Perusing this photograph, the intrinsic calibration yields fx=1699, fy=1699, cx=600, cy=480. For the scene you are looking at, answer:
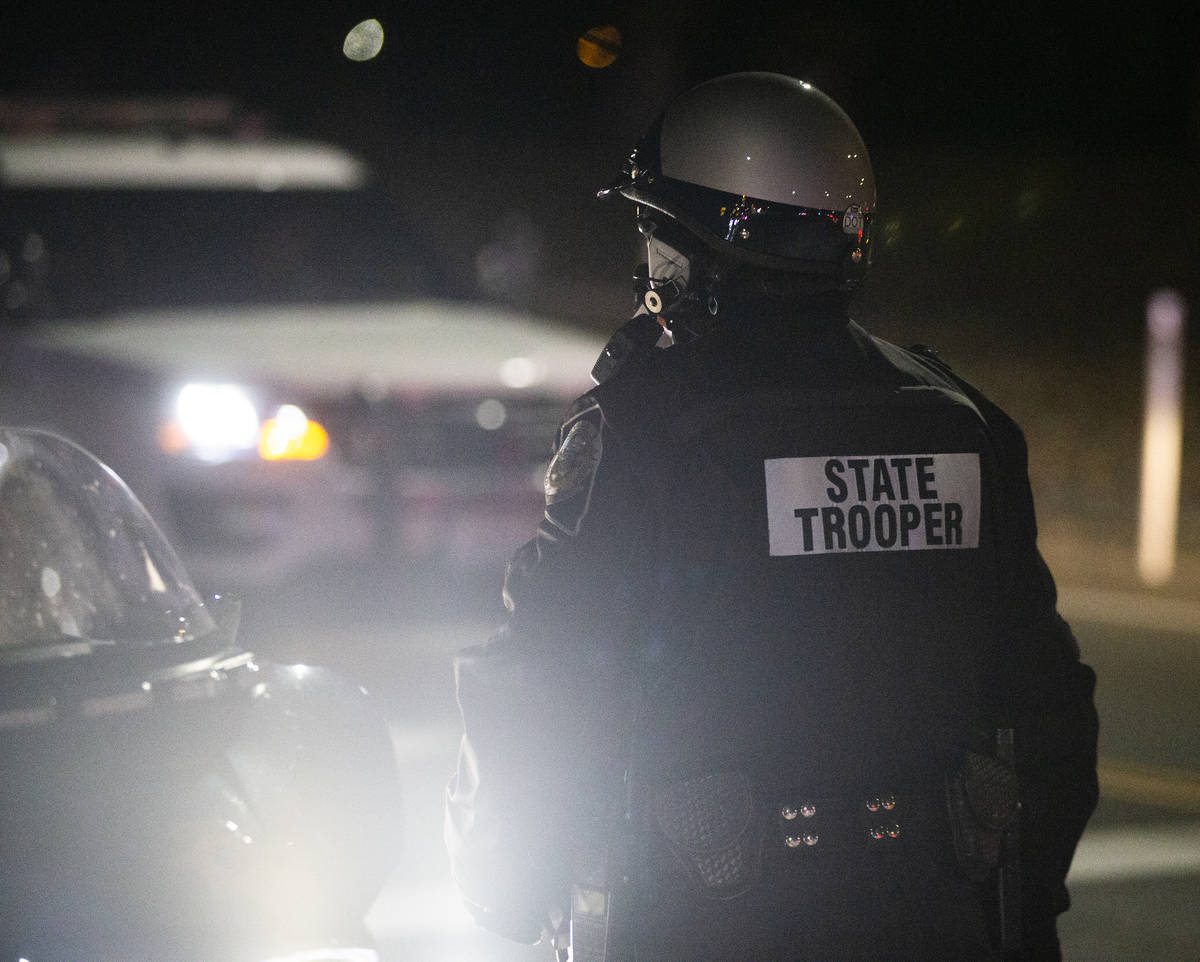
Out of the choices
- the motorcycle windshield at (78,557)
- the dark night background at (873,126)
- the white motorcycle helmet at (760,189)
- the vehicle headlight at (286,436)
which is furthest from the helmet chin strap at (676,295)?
the dark night background at (873,126)

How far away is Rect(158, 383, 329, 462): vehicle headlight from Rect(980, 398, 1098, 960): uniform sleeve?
264 inches

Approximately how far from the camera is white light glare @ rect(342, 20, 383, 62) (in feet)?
89.2

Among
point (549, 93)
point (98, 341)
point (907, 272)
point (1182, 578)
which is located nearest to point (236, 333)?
point (98, 341)

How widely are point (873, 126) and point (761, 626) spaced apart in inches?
877

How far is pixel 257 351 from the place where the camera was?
8.82 m

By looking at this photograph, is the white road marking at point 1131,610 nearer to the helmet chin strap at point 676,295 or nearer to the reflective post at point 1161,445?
the reflective post at point 1161,445

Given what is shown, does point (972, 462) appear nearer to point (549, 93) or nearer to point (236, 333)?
point (236, 333)

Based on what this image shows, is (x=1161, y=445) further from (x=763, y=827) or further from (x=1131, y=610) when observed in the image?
(x=763, y=827)

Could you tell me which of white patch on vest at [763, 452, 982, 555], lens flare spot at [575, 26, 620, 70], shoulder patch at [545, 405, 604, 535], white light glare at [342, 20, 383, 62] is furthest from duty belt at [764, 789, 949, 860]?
white light glare at [342, 20, 383, 62]

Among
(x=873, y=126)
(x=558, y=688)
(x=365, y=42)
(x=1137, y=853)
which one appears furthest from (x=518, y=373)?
(x=365, y=42)

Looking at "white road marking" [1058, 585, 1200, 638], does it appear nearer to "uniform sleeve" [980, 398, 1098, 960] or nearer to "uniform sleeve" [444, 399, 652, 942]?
"uniform sleeve" [980, 398, 1098, 960]

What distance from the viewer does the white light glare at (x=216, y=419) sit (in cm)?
841

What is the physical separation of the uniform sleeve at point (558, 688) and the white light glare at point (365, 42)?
26110 millimetres

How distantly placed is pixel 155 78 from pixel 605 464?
27.5 m
